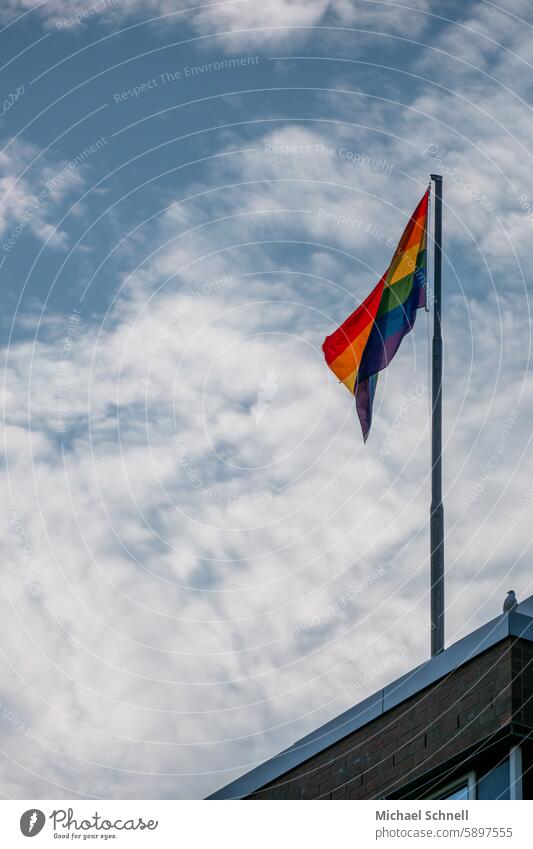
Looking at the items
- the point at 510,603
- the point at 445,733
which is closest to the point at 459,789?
the point at 445,733

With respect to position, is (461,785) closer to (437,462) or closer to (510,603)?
(510,603)

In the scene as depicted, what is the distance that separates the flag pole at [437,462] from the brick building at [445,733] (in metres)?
2.30

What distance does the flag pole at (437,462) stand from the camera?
60.1ft

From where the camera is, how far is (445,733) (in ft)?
48.2

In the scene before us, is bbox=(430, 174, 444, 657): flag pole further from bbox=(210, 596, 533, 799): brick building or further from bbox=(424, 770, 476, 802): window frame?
bbox=(424, 770, 476, 802): window frame

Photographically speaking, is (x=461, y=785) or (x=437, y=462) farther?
(x=437, y=462)

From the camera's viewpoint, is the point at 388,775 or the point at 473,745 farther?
the point at 388,775

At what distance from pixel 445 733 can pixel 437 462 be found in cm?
589

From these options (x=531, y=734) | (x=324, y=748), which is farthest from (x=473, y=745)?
(x=324, y=748)

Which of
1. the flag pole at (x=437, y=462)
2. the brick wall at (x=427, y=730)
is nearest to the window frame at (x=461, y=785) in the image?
the brick wall at (x=427, y=730)

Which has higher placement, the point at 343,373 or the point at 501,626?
the point at 343,373
